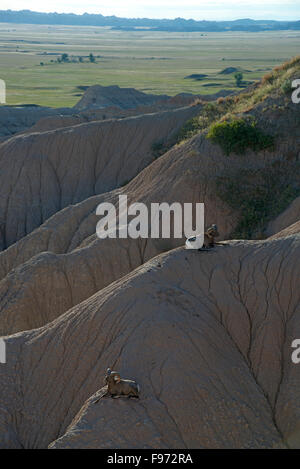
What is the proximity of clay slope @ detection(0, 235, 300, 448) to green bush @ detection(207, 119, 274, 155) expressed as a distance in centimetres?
932

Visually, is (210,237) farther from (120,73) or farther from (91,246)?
(120,73)

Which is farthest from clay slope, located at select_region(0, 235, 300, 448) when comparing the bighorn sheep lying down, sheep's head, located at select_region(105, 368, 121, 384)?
sheep's head, located at select_region(105, 368, 121, 384)

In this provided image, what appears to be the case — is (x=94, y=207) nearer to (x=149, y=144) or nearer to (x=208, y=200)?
(x=208, y=200)

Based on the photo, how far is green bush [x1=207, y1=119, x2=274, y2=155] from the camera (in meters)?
25.0

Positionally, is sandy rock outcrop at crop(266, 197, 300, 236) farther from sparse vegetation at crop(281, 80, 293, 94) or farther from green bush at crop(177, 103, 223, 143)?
green bush at crop(177, 103, 223, 143)

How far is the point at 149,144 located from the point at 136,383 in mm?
23343

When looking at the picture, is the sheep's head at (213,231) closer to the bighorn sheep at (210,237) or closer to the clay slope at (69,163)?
the bighorn sheep at (210,237)

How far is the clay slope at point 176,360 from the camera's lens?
1238cm

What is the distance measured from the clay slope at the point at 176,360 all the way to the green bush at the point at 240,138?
30.6 ft

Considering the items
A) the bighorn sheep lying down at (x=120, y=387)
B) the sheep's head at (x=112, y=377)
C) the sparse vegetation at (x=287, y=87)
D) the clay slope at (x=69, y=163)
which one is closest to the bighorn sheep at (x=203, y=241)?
the bighorn sheep lying down at (x=120, y=387)

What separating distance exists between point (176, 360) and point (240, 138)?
13.6 metres

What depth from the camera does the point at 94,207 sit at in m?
27.0

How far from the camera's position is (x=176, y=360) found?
13336 millimetres
